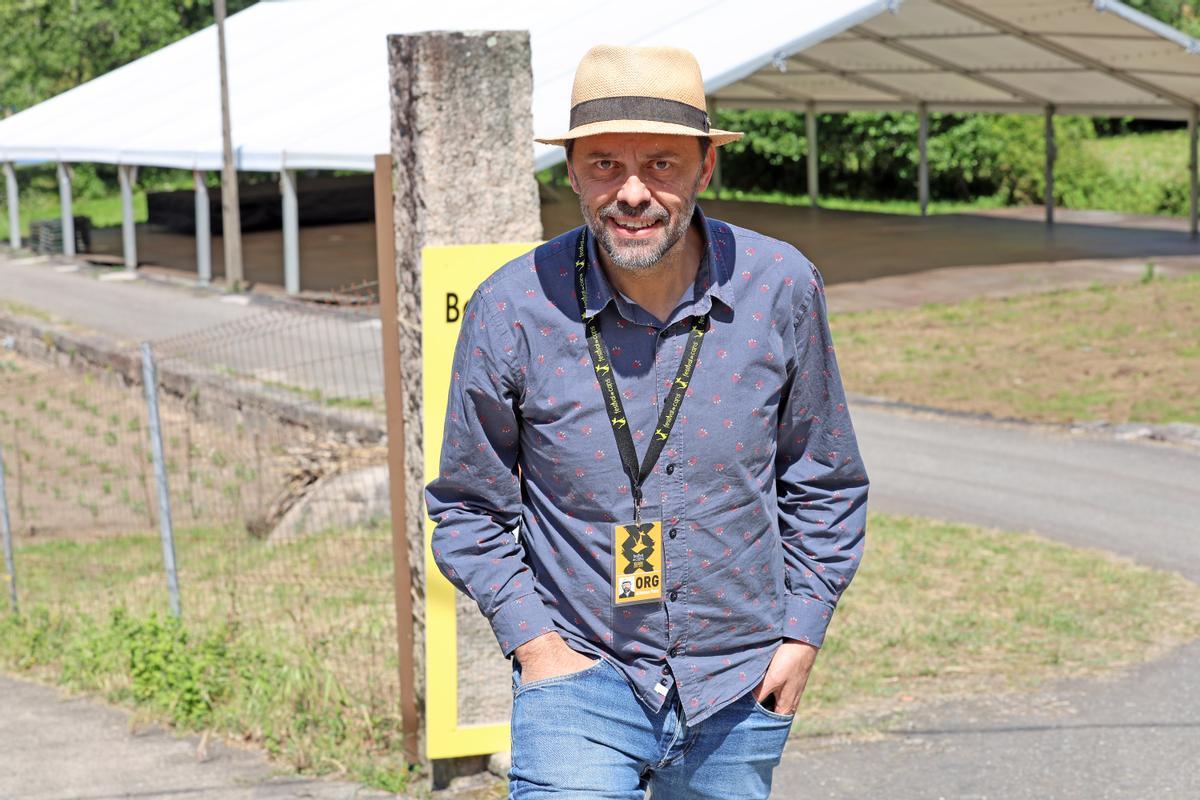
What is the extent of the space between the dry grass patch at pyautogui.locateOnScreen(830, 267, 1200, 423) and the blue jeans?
9803 mm

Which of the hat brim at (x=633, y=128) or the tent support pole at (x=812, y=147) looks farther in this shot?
the tent support pole at (x=812, y=147)

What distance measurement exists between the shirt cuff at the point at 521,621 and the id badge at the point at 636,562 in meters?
0.14

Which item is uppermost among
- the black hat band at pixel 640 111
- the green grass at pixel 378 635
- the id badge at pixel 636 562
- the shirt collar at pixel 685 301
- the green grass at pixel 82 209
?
the black hat band at pixel 640 111

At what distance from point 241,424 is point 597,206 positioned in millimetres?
11439

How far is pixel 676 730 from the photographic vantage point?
291 centimetres

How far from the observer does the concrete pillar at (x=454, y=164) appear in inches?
191

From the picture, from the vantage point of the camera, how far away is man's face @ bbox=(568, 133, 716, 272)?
112 inches

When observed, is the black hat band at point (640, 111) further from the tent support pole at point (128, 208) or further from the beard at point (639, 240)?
the tent support pole at point (128, 208)

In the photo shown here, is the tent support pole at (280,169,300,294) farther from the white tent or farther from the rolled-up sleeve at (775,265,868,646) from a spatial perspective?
the rolled-up sleeve at (775,265,868,646)

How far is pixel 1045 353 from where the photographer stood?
597 inches

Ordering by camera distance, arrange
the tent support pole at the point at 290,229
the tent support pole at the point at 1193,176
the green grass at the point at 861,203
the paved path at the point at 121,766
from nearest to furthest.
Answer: the paved path at the point at 121,766 < the tent support pole at the point at 290,229 < the tent support pole at the point at 1193,176 < the green grass at the point at 861,203

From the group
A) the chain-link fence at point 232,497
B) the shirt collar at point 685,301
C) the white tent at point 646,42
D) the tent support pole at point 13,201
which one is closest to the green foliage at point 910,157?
the white tent at point 646,42

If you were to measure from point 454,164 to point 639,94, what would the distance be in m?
2.17

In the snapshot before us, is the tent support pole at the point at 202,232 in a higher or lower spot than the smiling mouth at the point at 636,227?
lower
